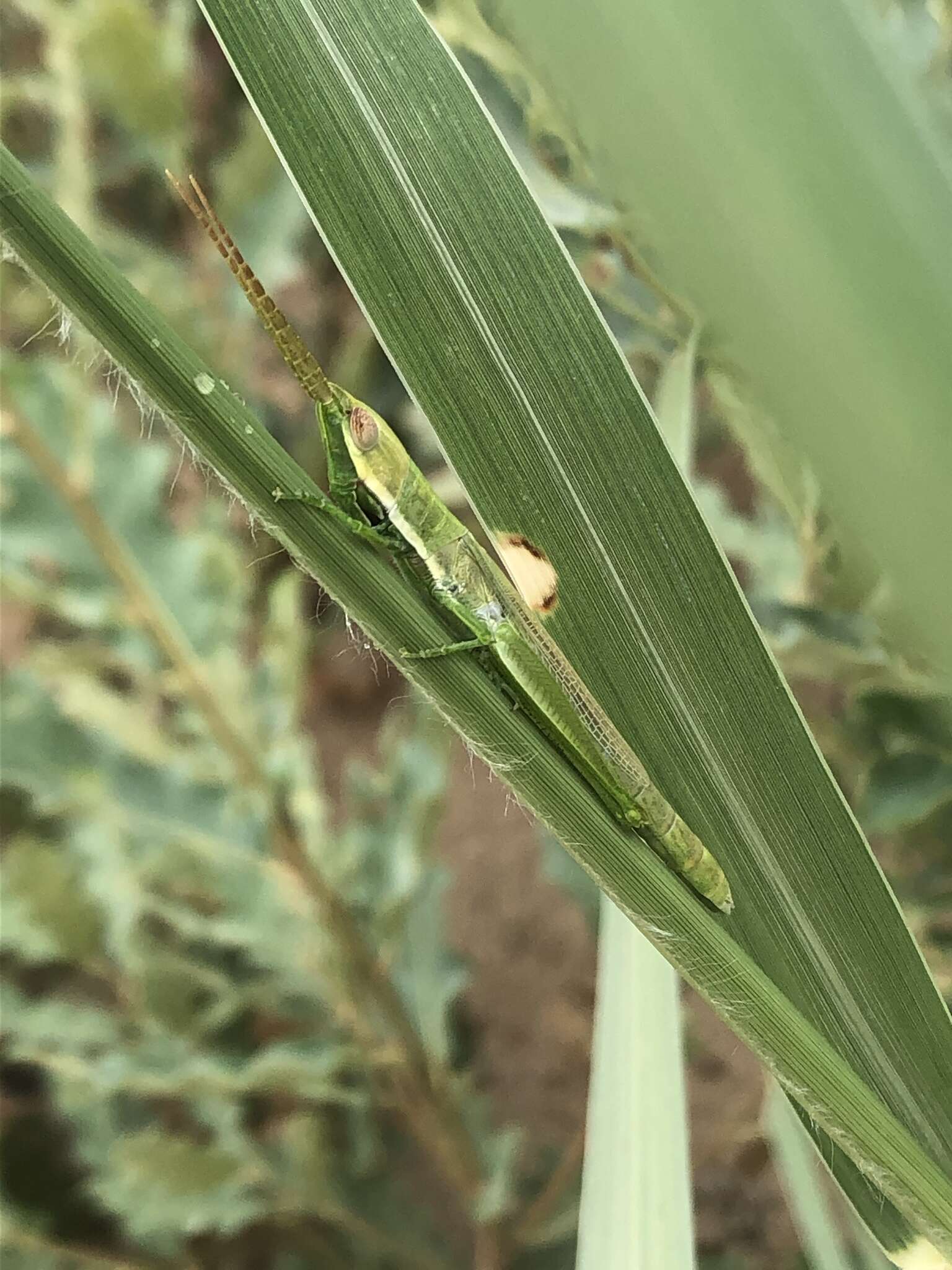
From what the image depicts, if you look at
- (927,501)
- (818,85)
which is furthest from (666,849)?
(818,85)

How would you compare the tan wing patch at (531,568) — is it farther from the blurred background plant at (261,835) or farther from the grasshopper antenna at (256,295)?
the blurred background plant at (261,835)

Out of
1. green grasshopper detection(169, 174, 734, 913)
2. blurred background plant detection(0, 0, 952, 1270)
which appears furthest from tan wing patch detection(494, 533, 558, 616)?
blurred background plant detection(0, 0, 952, 1270)

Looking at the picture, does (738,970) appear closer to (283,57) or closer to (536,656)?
(536,656)

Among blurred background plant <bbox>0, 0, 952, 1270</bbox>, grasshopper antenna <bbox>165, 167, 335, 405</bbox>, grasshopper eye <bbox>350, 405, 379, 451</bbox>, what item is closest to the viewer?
grasshopper antenna <bbox>165, 167, 335, 405</bbox>

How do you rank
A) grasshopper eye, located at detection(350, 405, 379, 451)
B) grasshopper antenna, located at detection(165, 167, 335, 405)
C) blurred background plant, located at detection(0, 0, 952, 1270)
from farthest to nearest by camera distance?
blurred background plant, located at detection(0, 0, 952, 1270)
grasshopper eye, located at detection(350, 405, 379, 451)
grasshopper antenna, located at detection(165, 167, 335, 405)

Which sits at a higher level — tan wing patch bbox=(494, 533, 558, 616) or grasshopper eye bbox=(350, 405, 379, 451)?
grasshopper eye bbox=(350, 405, 379, 451)

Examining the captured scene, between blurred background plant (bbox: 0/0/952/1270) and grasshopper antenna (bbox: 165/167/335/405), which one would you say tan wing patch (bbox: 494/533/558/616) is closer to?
grasshopper antenna (bbox: 165/167/335/405)
